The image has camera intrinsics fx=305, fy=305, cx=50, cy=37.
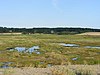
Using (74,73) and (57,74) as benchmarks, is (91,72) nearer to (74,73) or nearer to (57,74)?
(74,73)

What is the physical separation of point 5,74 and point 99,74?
5662 millimetres

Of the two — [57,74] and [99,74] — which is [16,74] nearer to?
[57,74]

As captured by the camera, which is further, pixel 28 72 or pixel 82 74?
pixel 28 72

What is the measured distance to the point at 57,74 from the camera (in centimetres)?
1791

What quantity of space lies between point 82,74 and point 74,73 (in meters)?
0.60

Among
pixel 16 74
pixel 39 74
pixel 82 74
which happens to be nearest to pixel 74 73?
pixel 82 74

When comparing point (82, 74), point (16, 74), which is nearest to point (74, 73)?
point (82, 74)

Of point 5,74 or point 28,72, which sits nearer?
point 5,74

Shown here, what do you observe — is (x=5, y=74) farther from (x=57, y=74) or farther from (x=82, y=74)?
(x=82, y=74)

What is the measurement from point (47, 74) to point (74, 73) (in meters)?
1.72

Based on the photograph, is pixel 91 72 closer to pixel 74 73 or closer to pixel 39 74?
pixel 74 73

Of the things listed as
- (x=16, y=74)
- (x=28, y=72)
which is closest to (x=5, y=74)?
(x=16, y=74)

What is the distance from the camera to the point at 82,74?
18328mm

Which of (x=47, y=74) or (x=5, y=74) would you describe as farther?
(x=47, y=74)
